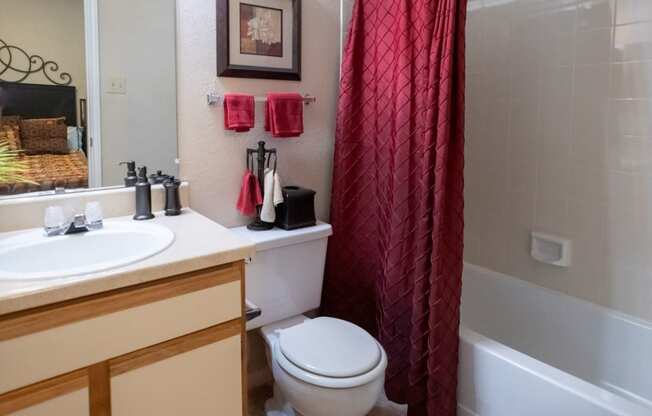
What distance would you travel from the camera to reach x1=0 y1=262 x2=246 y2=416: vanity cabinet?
3.24 feet

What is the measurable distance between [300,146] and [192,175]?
1.70 ft

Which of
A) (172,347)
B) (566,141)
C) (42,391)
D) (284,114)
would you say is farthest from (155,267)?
(566,141)

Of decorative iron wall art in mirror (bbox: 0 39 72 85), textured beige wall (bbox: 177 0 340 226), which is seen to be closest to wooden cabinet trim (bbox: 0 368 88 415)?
textured beige wall (bbox: 177 0 340 226)

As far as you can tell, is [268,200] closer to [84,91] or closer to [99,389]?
[84,91]

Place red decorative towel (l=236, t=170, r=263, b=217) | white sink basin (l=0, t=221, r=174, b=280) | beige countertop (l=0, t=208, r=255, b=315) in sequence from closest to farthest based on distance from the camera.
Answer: beige countertop (l=0, t=208, r=255, b=315) → white sink basin (l=0, t=221, r=174, b=280) → red decorative towel (l=236, t=170, r=263, b=217)

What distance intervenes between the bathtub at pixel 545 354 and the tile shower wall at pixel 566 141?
0.29 feet

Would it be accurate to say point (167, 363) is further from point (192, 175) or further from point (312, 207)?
point (312, 207)

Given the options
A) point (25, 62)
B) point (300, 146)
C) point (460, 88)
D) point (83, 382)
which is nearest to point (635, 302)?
point (460, 88)

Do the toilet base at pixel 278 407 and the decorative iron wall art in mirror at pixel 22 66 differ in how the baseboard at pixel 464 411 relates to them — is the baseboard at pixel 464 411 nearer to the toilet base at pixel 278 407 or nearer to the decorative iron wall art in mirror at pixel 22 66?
the toilet base at pixel 278 407

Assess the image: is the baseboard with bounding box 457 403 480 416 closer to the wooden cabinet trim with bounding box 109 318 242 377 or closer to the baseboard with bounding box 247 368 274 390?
the baseboard with bounding box 247 368 274 390

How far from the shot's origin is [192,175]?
175 centimetres

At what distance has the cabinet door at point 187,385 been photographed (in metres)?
1.14

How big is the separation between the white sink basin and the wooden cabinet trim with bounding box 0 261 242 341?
0.07 meters

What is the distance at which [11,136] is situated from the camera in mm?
1407
